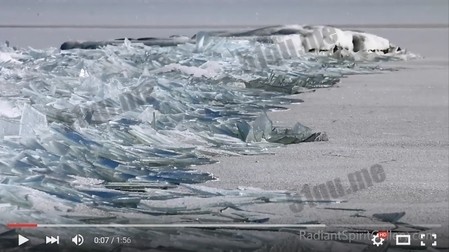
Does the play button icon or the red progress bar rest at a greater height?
the red progress bar

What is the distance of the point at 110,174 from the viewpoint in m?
2.88

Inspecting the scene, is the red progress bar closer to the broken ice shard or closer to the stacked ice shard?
the stacked ice shard

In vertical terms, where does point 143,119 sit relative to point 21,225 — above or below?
above

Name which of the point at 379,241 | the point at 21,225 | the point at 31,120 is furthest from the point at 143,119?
the point at 379,241

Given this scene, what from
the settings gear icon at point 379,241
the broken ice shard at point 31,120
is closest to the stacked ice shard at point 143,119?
the broken ice shard at point 31,120

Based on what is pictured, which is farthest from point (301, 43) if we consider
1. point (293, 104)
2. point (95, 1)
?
point (95, 1)

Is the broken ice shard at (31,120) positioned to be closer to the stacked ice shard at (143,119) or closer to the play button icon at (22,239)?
the stacked ice shard at (143,119)

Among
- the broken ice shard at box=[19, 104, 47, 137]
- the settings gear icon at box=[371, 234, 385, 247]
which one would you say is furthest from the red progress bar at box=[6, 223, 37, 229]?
the settings gear icon at box=[371, 234, 385, 247]
